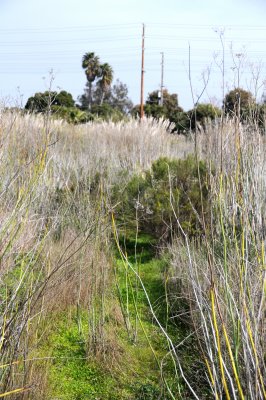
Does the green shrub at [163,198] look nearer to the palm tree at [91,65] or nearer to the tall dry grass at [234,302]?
the tall dry grass at [234,302]

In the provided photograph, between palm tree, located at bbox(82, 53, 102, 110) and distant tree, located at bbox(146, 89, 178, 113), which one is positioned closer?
distant tree, located at bbox(146, 89, 178, 113)

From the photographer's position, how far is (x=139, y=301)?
5238mm

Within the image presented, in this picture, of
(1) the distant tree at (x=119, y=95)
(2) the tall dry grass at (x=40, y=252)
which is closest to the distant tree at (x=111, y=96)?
(1) the distant tree at (x=119, y=95)

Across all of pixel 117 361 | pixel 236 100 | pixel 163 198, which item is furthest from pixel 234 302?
pixel 163 198

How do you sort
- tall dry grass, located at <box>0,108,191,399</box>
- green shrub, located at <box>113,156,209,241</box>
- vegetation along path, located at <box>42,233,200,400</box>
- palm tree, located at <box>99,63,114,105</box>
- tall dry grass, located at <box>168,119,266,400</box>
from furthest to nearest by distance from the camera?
palm tree, located at <box>99,63,114,105</box>
green shrub, located at <box>113,156,209,241</box>
vegetation along path, located at <box>42,233,200,400</box>
tall dry grass, located at <box>0,108,191,399</box>
tall dry grass, located at <box>168,119,266,400</box>

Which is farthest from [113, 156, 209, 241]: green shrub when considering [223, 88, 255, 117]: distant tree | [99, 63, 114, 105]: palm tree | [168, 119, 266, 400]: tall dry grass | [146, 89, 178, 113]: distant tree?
[99, 63, 114, 105]: palm tree

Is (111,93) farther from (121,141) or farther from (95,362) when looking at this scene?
(95,362)


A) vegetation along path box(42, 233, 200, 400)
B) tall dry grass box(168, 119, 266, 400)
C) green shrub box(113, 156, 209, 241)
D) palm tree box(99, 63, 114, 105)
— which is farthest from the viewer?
palm tree box(99, 63, 114, 105)

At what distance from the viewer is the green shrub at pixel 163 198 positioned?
6.91 metres

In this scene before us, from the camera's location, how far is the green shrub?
22.7ft

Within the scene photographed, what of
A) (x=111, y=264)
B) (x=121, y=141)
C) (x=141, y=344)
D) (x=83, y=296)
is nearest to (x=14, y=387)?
(x=141, y=344)

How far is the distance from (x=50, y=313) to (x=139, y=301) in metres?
1.18

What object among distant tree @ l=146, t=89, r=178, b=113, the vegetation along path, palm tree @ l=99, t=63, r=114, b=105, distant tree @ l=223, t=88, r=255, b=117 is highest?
palm tree @ l=99, t=63, r=114, b=105

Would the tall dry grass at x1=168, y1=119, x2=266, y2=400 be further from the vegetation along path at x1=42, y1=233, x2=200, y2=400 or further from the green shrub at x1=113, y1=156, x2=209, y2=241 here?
the green shrub at x1=113, y1=156, x2=209, y2=241
